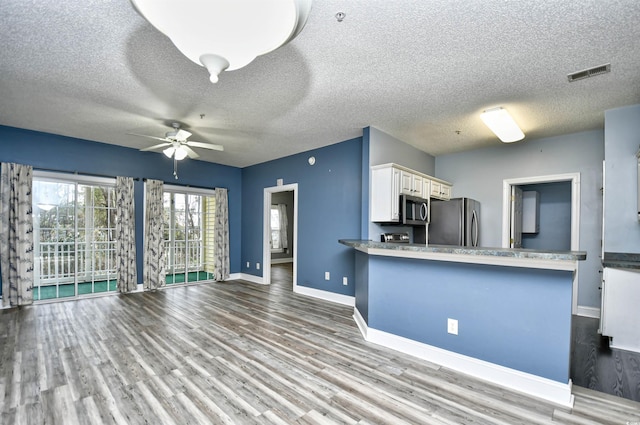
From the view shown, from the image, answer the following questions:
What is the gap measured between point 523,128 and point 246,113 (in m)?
3.91

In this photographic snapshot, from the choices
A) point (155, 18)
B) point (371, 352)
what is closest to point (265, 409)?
point (371, 352)

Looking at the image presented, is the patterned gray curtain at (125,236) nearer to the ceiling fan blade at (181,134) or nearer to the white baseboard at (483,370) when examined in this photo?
the ceiling fan blade at (181,134)

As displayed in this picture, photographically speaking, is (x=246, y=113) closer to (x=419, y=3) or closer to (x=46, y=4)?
(x=46, y=4)

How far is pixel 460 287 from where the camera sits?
8.73ft

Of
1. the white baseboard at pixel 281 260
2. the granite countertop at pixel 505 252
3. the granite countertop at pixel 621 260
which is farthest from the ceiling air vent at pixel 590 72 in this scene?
the white baseboard at pixel 281 260

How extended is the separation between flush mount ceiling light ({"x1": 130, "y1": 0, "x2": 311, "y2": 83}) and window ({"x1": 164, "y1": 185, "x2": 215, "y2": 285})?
A: 5415 mm

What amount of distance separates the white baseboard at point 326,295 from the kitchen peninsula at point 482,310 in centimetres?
146

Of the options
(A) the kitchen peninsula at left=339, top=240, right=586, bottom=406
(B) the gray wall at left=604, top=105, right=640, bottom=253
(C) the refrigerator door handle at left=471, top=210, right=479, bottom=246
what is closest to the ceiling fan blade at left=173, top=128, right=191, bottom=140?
(A) the kitchen peninsula at left=339, top=240, right=586, bottom=406

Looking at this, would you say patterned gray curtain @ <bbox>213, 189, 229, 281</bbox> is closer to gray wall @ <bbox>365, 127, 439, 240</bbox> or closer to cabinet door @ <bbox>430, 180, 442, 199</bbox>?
gray wall @ <bbox>365, 127, 439, 240</bbox>

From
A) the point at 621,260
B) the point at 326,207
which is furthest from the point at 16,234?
the point at 621,260

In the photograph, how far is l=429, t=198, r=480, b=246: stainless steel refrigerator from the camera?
15.1ft

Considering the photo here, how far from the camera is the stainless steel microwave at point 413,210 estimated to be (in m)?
4.04

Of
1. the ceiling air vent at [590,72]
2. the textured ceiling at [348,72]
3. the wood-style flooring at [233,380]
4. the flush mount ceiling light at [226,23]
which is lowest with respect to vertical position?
the wood-style flooring at [233,380]

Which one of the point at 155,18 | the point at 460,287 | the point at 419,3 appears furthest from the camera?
the point at 460,287
